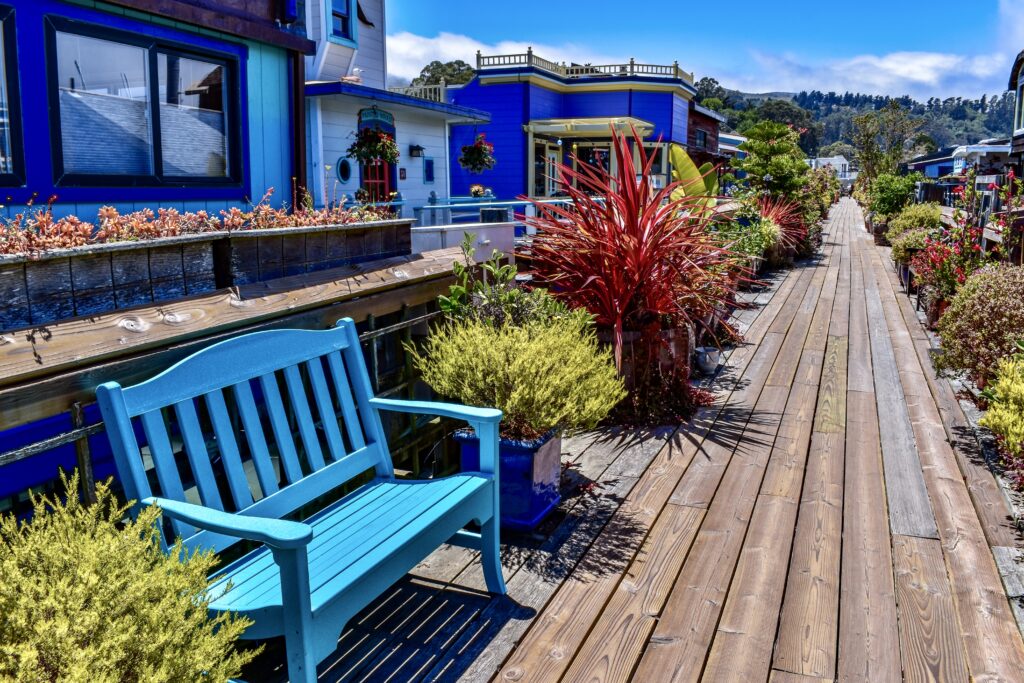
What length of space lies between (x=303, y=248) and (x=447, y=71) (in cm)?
5905

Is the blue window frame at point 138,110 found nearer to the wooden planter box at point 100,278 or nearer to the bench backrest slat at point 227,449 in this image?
the wooden planter box at point 100,278

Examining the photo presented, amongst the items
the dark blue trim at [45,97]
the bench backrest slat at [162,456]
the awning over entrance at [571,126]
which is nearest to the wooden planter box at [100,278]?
the bench backrest slat at [162,456]

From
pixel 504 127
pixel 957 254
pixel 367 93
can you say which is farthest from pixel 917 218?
pixel 367 93

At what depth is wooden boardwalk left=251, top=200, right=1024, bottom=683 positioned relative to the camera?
2.58 m

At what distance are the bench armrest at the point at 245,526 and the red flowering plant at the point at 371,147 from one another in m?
8.40

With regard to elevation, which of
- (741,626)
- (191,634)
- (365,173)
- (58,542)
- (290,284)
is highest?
(365,173)

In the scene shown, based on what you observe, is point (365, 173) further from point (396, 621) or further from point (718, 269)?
point (396, 621)

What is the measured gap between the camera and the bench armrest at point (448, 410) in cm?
283

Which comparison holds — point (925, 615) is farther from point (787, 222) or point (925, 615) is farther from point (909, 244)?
point (787, 222)

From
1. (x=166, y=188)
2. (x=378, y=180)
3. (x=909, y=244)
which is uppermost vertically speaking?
(x=378, y=180)

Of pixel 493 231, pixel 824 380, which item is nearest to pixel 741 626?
pixel 493 231

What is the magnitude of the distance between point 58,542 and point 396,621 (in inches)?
56.1

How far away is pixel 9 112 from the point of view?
5.45 meters

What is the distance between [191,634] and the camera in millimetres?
1628
